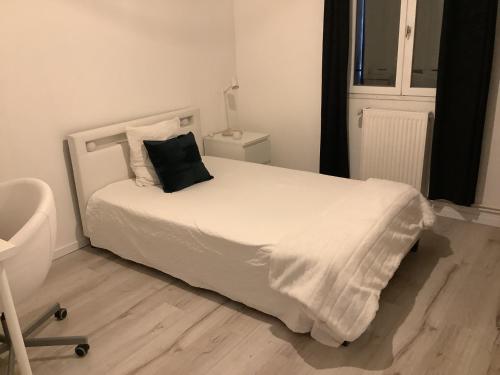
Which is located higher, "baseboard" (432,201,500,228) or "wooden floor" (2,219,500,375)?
"baseboard" (432,201,500,228)

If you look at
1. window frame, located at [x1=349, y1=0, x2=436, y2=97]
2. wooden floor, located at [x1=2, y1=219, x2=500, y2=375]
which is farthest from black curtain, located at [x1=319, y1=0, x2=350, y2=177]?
wooden floor, located at [x1=2, y1=219, x2=500, y2=375]

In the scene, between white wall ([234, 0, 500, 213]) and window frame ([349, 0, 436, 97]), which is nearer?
window frame ([349, 0, 436, 97])

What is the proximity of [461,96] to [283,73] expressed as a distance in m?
1.62

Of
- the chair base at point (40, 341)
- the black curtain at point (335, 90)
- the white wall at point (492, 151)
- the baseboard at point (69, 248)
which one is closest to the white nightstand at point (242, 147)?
the black curtain at point (335, 90)

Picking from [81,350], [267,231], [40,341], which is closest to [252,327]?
[267,231]

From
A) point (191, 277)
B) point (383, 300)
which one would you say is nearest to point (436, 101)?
point (383, 300)

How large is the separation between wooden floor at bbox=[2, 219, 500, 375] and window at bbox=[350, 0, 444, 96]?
4.71 feet

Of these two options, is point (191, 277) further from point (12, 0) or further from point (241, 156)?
point (12, 0)

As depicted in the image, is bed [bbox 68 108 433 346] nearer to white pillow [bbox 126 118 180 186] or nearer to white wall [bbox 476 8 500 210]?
white pillow [bbox 126 118 180 186]

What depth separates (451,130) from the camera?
11.1 ft

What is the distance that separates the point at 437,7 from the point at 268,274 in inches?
100

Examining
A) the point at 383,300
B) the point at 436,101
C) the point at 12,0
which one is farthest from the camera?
the point at 436,101

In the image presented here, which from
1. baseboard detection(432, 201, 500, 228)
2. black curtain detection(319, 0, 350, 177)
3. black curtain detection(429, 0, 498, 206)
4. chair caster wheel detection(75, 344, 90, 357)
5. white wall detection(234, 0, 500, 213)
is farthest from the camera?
white wall detection(234, 0, 500, 213)

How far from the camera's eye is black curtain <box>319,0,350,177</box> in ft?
12.1
